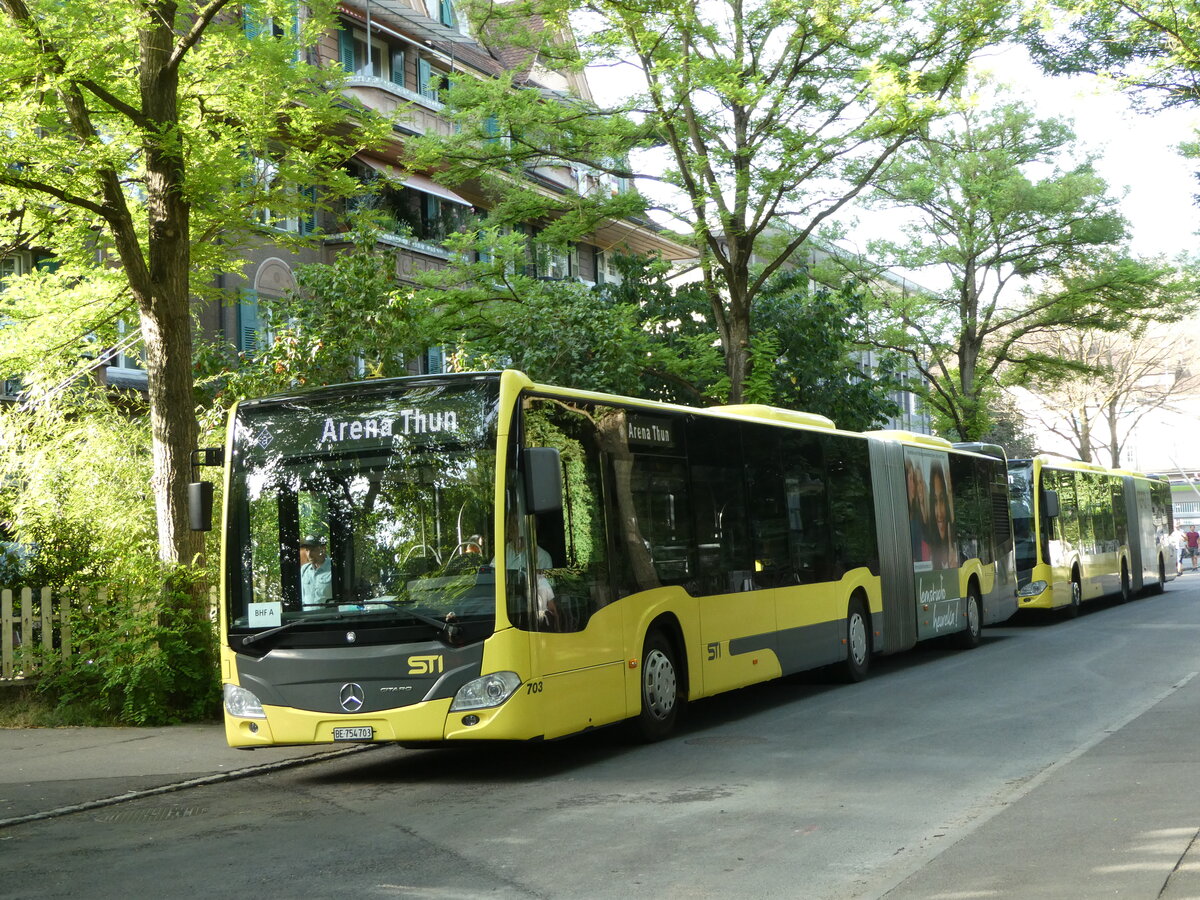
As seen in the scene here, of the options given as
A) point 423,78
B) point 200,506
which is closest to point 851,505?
point 200,506

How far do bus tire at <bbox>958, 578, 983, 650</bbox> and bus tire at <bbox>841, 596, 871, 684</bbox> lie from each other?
461 centimetres

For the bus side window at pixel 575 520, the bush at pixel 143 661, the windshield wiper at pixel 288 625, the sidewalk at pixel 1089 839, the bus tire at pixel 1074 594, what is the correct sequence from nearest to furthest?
the sidewalk at pixel 1089 839, the windshield wiper at pixel 288 625, the bus side window at pixel 575 520, the bush at pixel 143 661, the bus tire at pixel 1074 594

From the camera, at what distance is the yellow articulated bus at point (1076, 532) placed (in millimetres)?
26844

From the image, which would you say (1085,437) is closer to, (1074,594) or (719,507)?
(1074,594)

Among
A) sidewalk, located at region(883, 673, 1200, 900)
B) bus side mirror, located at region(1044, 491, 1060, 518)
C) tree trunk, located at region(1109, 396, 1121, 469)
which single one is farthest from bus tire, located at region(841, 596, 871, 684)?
tree trunk, located at region(1109, 396, 1121, 469)

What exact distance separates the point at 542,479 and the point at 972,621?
1352 cm

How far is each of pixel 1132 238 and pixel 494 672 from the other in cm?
3387

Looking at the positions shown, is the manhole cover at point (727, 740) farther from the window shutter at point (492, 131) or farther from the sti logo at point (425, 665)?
the window shutter at point (492, 131)

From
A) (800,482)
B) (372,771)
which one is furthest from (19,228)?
(800,482)

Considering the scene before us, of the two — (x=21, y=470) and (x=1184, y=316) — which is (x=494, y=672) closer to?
(x=21, y=470)

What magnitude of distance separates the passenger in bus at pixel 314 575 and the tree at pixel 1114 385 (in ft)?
127

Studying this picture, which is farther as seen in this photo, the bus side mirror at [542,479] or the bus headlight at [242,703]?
the bus headlight at [242,703]

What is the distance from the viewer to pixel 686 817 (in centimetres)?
836

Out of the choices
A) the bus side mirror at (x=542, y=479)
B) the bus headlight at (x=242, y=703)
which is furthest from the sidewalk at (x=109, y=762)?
the bus side mirror at (x=542, y=479)
